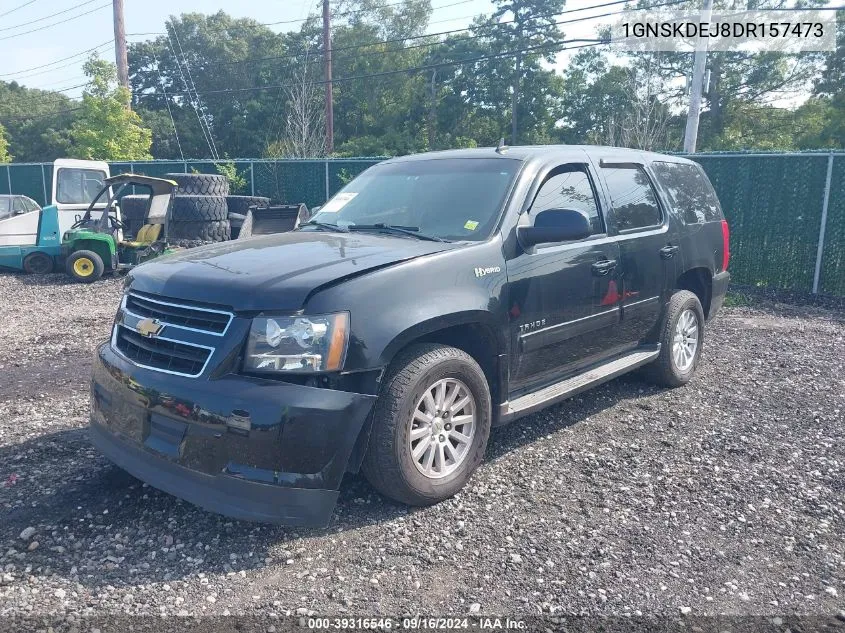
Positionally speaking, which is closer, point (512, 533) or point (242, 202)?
point (512, 533)

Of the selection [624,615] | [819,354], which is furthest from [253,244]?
[819,354]

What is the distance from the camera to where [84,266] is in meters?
12.2

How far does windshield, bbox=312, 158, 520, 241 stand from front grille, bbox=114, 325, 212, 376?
Result: 162 cm

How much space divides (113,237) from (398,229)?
9850 mm

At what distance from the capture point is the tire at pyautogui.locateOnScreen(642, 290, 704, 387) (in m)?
5.76

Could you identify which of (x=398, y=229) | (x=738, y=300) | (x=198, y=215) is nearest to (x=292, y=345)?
(x=398, y=229)

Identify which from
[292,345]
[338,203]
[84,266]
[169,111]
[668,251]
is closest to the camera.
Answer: [292,345]

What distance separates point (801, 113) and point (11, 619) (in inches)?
1674

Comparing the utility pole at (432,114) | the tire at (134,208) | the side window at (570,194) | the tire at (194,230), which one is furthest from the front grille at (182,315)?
the utility pole at (432,114)

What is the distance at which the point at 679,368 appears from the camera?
6.07m

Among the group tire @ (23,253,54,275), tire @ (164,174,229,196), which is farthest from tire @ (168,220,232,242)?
tire @ (23,253,54,275)

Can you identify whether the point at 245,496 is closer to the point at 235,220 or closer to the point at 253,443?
the point at 253,443

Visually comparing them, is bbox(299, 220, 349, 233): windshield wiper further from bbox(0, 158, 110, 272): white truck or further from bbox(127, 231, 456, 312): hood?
bbox(0, 158, 110, 272): white truck

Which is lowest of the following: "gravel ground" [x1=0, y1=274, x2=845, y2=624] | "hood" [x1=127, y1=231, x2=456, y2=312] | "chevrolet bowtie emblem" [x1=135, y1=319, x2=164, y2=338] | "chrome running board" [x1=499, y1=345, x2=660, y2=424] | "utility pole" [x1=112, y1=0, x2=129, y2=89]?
"gravel ground" [x1=0, y1=274, x2=845, y2=624]
